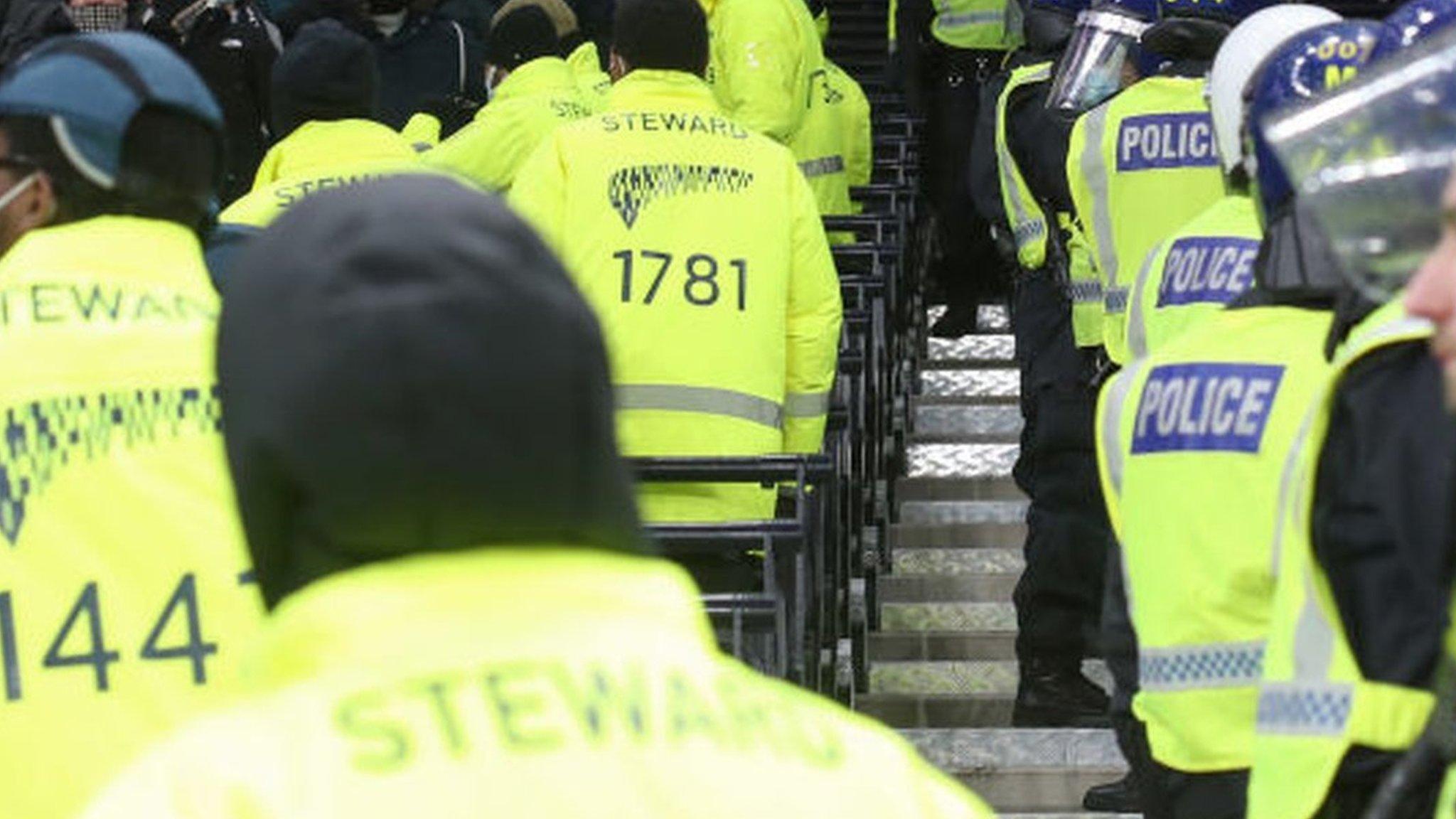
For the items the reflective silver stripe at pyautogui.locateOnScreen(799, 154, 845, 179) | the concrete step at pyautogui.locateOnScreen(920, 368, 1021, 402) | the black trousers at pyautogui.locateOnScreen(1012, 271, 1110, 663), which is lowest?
the concrete step at pyautogui.locateOnScreen(920, 368, 1021, 402)

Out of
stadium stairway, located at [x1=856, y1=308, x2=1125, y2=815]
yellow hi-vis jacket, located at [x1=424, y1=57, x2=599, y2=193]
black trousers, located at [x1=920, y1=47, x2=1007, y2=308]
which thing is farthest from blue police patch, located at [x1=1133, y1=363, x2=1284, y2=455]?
black trousers, located at [x1=920, y1=47, x2=1007, y2=308]

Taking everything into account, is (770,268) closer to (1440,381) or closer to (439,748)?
(1440,381)

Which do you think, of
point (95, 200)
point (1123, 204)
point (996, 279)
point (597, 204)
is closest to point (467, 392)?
point (95, 200)

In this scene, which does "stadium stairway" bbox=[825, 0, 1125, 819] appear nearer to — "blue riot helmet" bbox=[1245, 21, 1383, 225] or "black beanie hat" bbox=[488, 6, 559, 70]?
"black beanie hat" bbox=[488, 6, 559, 70]

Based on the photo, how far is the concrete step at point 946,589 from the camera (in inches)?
459

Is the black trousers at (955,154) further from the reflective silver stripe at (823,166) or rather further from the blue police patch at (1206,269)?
the blue police patch at (1206,269)

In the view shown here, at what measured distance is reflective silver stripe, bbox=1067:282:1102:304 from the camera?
430 inches

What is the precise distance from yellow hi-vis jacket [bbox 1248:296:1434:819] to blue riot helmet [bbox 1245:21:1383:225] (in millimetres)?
1367

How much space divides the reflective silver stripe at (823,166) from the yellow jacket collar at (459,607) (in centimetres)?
1083

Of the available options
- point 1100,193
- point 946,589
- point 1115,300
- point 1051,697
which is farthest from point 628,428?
point 946,589

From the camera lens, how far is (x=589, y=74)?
12234 mm

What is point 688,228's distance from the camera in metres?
8.50

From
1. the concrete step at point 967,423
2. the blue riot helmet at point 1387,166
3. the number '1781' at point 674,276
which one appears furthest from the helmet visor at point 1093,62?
the blue riot helmet at point 1387,166

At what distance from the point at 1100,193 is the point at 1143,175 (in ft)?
0.96
